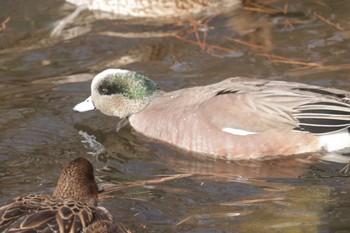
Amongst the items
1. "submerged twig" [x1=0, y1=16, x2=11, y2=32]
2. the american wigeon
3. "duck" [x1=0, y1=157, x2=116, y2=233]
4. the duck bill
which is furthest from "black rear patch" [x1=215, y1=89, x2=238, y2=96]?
"submerged twig" [x1=0, y1=16, x2=11, y2=32]

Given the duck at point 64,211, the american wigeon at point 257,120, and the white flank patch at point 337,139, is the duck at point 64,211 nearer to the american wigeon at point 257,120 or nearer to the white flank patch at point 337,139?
the american wigeon at point 257,120

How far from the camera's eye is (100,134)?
7.24 meters

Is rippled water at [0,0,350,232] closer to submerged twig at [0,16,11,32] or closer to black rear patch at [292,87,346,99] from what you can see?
submerged twig at [0,16,11,32]

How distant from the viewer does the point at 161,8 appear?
9.55 metres

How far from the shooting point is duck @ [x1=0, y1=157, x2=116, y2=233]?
465 cm

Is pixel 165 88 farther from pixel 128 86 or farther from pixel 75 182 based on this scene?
pixel 75 182

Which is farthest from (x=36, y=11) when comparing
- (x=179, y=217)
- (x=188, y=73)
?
(x=179, y=217)

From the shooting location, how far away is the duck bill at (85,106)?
287 inches

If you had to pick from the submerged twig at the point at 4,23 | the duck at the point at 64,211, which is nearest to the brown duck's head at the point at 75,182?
the duck at the point at 64,211

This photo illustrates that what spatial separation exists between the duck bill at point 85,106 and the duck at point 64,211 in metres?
2.01

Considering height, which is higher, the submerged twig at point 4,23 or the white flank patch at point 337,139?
the submerged twig at point 4,23

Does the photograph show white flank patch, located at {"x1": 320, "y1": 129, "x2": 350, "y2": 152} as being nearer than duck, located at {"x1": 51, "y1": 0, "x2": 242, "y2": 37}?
Yes

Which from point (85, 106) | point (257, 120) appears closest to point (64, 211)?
point (257, 120)

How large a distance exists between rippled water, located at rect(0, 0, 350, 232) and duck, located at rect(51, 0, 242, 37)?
0.13m
